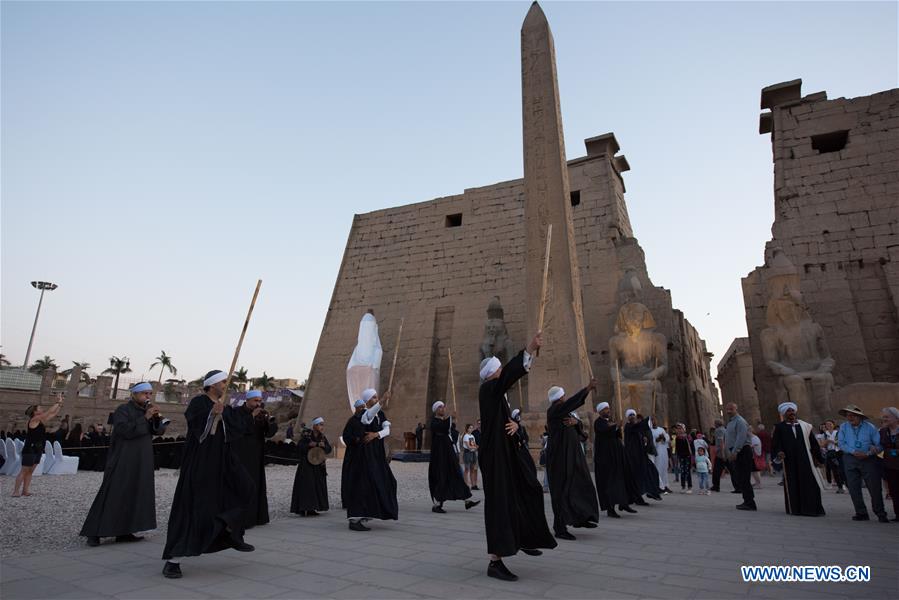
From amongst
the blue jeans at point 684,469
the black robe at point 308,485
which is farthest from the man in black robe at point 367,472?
the blue jeans at point 684,469

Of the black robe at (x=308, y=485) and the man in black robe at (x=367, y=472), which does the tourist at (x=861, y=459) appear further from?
the black robe at (x=308, y=485)

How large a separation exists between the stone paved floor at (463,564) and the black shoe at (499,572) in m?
0.05

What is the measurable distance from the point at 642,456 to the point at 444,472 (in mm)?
2463

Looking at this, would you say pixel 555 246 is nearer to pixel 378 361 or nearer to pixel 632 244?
pixel 632 244

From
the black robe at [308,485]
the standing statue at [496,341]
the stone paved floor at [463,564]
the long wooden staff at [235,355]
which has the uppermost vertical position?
the standing statue at [496,341]

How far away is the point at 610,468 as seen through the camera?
5.50 meters

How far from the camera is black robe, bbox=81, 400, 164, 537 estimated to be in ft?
12.8

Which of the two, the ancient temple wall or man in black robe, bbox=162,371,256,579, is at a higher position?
the ancient temple wall

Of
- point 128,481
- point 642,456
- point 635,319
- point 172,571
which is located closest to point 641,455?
point 642,456

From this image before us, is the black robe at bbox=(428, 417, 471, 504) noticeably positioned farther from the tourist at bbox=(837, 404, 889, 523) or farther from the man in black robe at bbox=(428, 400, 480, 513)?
the tourist at bbox=(837, 404, 889, 523)

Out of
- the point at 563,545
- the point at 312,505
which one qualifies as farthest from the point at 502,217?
the point at 563,545

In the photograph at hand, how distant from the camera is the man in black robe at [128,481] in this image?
12.8 ft

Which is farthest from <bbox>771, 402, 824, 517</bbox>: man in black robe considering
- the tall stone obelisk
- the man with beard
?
the tall stone obelisk

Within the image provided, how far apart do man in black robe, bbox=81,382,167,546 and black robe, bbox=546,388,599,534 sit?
10.5 feet
